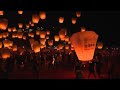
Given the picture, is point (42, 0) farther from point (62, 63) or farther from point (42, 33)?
point (62, 63)

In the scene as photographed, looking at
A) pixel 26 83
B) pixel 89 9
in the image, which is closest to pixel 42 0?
pixel 89 9

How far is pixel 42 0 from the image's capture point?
446cm

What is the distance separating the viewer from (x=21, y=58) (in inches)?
560

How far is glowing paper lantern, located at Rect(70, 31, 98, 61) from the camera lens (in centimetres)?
659

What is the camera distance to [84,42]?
670 cm

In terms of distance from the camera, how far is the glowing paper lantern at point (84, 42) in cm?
659

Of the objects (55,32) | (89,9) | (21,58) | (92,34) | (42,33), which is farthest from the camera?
(55,32)

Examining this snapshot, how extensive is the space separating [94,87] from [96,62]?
7263mm

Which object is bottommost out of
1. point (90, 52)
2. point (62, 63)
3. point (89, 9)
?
point (62, 63)

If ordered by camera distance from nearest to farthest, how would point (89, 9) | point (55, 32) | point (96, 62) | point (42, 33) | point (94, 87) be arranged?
point (94, 87) < point (89, 9) < point (96, 62) < point (42, 33) < point (55, 32)

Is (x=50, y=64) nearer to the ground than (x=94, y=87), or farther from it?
nearer to the ground

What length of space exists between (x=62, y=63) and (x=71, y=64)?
819mm

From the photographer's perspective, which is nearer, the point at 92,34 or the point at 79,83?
the point at 79,83

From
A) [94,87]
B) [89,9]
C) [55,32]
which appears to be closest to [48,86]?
[94,87]
